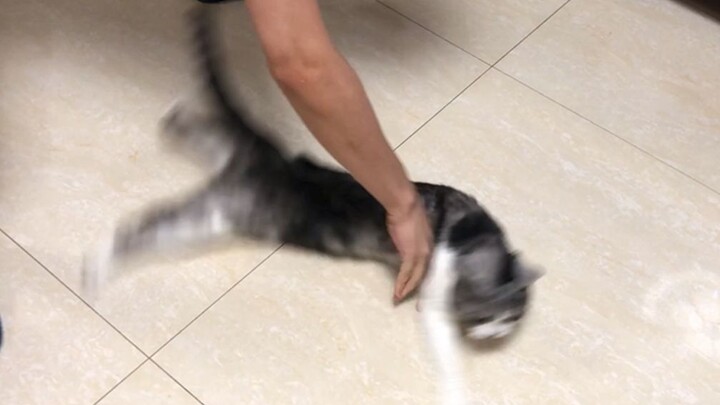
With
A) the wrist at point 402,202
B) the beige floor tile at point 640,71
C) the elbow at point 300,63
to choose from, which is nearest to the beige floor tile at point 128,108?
the beige floor tile at point 640,71

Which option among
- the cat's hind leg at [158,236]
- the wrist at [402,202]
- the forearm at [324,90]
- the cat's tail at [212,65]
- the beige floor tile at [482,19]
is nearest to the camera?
the forearm at [324,90]

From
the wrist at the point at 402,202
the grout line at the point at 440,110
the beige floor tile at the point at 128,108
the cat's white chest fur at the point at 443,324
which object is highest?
the wrist at the point at 402,202

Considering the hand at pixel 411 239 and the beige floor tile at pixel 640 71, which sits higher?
the hand at pixel 411 239

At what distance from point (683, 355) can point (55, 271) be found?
0.96 metres

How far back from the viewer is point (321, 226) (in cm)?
121

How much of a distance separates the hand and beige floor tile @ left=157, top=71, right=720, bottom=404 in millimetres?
81

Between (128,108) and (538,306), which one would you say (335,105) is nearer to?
(538,306)

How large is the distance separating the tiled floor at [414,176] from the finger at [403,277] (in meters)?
0.05

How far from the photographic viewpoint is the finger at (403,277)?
1.15 metres

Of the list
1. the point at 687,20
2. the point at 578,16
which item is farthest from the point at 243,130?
the point at 687,20

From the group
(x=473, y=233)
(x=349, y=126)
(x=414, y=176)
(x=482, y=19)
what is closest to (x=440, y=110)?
(x=414, y=176)

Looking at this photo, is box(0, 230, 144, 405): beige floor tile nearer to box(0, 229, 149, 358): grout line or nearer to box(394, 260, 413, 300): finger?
box(0, 229, 149, 358): grout line

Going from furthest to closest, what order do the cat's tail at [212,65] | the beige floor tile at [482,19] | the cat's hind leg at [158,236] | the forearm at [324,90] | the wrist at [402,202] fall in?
1. the beige floor tile at [482,19]
2. the cat's tail at [212,65]
3. the cat's hind leg at [158,236]
4. the wrist at [402,202]
5. the forearm at [324,90]

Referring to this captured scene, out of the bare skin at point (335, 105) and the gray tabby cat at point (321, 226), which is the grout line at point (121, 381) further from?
the bare skin at point (335, 105)
